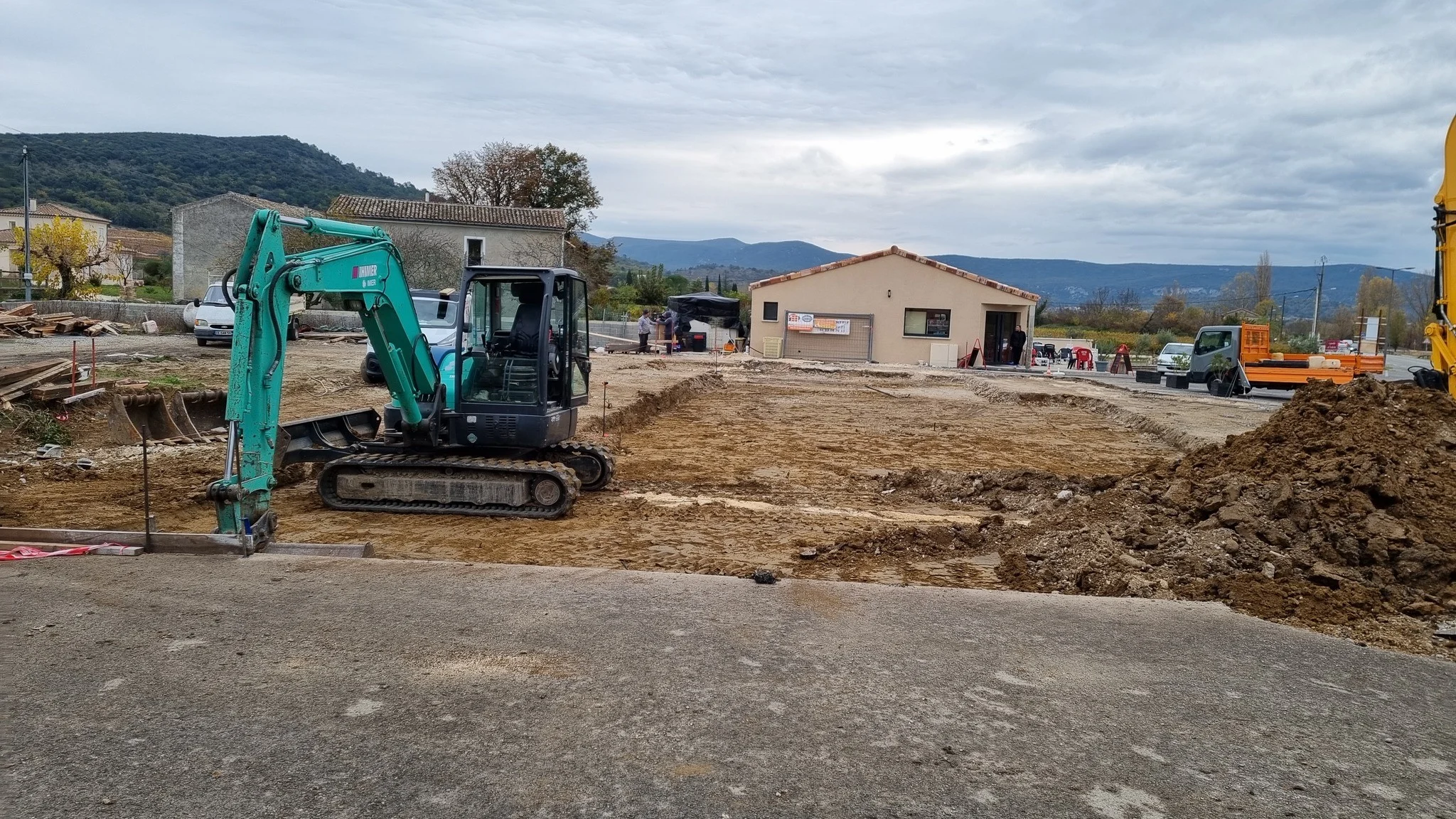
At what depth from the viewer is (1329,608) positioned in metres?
6.36

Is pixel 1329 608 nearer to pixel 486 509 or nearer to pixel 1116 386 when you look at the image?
pixel 486 509

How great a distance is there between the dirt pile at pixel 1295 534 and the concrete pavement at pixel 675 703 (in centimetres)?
66

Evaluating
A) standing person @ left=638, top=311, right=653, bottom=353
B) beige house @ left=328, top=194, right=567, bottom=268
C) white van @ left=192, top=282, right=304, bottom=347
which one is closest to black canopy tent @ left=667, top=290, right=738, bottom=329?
beige house @ left=328, top=194, right=567, bottom=268

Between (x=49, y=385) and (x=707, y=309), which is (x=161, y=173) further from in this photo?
(x=49, y=385)

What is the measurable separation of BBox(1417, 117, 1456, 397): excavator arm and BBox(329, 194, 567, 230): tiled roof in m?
39.6

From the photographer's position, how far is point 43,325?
2541 centimetres

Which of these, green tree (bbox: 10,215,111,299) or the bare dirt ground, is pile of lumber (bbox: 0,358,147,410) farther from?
green tree (bbox: 10,215,111,299)

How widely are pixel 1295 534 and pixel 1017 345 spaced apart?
112ft

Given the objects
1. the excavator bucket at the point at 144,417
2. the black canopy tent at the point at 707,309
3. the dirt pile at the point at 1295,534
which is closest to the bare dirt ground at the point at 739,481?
the excavator bucket at the point at 144,417

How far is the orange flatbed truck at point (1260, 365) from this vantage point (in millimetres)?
27375

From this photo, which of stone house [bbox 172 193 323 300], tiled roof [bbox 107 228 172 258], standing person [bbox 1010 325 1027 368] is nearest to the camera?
standing person [bbox 1010 325 1027 368]

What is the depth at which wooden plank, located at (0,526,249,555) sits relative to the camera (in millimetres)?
6852

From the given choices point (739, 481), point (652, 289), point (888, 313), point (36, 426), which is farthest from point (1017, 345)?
point (36, 426)

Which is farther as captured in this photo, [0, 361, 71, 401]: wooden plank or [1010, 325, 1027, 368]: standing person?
[1010, 325, 1027, 368]: standing person
